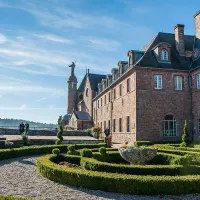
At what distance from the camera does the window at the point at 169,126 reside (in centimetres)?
2354

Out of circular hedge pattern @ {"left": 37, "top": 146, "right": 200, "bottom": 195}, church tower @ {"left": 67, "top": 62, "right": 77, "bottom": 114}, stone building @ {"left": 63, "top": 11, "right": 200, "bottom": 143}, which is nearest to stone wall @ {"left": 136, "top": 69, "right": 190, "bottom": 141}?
stone building @ {"left": 63, "top": 11, "right": 200, "bottom": 143}

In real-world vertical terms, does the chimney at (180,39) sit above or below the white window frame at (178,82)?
above

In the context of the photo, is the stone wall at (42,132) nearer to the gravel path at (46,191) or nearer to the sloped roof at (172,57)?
the sloped roof at (172,57)

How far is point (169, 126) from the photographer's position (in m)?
23.7

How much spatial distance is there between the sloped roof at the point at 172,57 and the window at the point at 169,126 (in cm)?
502

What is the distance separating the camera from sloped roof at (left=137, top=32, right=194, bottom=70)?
934 inches

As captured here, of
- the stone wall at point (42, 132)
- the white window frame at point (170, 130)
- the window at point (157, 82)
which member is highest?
the window at point (157, 82)

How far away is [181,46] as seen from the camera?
25812 millimetres

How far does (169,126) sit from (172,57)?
277 inches

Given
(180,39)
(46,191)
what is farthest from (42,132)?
(46,191)

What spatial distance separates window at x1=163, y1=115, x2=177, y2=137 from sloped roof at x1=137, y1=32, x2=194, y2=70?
5.02 m

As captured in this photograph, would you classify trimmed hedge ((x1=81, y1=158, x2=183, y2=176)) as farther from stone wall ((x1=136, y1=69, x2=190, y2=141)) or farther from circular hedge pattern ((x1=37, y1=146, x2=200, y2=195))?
stone wall ((x1=136, y1=69, x2=190, y2=141))

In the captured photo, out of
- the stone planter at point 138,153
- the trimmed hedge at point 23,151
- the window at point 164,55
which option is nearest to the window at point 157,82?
the window at point 164,55

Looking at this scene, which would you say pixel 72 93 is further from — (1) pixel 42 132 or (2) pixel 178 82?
(2) pixel 178 82
